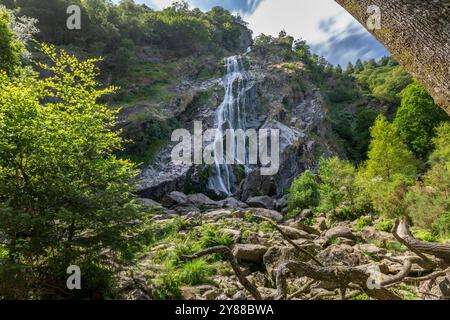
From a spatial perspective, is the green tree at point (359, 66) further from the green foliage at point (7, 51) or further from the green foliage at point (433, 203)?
the green foliage at point (7, 51)

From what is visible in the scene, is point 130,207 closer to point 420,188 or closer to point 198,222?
point 198,222

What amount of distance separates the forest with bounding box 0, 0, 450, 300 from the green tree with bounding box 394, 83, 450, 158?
0.68ft

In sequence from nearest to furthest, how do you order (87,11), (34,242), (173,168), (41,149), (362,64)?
(34,242)
(41,149)
(173,168)
(87,11)
(362,64)

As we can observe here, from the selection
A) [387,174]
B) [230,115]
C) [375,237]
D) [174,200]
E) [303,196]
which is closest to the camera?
[375,237]

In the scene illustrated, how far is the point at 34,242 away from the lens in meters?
4.19

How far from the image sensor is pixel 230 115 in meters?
32.3

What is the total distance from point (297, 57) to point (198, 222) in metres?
46.6

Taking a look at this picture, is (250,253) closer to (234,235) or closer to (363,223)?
(234,235)

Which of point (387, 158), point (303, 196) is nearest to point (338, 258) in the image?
point (303, 196)

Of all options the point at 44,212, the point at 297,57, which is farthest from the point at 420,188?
the point at 297,57

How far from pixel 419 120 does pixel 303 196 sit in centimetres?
2081

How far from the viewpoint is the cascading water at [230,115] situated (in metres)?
26.0

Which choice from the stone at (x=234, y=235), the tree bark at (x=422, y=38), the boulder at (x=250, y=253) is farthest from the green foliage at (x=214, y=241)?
the tree bark at (x=422, y=38)

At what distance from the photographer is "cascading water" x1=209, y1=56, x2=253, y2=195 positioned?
1022 inches
